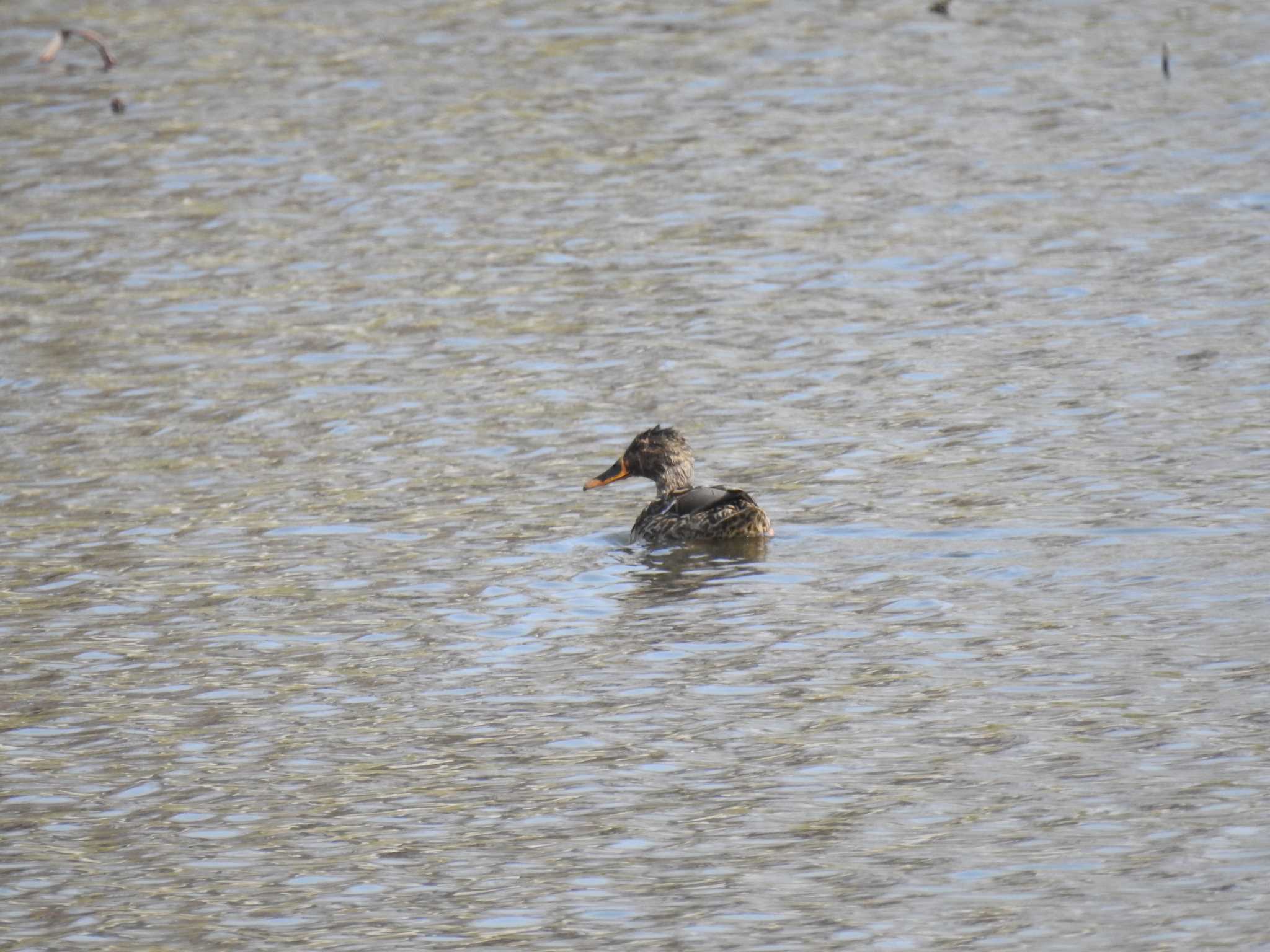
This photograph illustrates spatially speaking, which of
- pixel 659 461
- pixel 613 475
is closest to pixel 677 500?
pixel 659 461

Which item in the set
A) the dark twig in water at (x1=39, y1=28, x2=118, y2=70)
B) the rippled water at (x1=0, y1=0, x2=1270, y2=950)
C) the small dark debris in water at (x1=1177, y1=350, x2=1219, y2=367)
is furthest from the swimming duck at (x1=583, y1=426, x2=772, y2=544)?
the dark twig in water at (x1=39, y1=28, x2=118, y2=70)

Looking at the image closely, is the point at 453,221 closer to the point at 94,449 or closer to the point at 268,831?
the point at 94,449

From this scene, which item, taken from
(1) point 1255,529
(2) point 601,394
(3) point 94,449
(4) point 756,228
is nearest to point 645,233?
(4) point 756,228

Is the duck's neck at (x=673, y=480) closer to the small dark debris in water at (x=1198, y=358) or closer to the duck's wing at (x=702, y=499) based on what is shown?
the duck's wing at (x=702, y=499)

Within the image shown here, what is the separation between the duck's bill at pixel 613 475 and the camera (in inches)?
541

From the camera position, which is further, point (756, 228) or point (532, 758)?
point (756, 228)

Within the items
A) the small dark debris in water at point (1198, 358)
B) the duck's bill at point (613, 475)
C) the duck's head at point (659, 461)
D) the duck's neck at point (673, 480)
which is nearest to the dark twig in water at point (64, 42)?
the duck's bill at point (613, 475)

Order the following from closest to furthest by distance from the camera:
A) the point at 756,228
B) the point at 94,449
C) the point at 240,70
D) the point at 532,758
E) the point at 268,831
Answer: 1. the point at 268,831
2. the point at 532,758
3. the point at 94,449
4. the point at 756,228
5. the point at 240,70

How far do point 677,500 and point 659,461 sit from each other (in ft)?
1.42

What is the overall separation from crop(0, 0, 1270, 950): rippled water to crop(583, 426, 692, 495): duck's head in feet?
1.31

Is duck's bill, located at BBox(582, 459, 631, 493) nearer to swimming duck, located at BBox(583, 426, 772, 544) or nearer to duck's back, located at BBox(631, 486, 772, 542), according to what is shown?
swimming duck, located at BBox(583, 426, 772, 544)

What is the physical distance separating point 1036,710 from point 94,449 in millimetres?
7926

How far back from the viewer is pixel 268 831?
9.00 meters

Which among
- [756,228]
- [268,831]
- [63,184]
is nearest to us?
[268,831]
